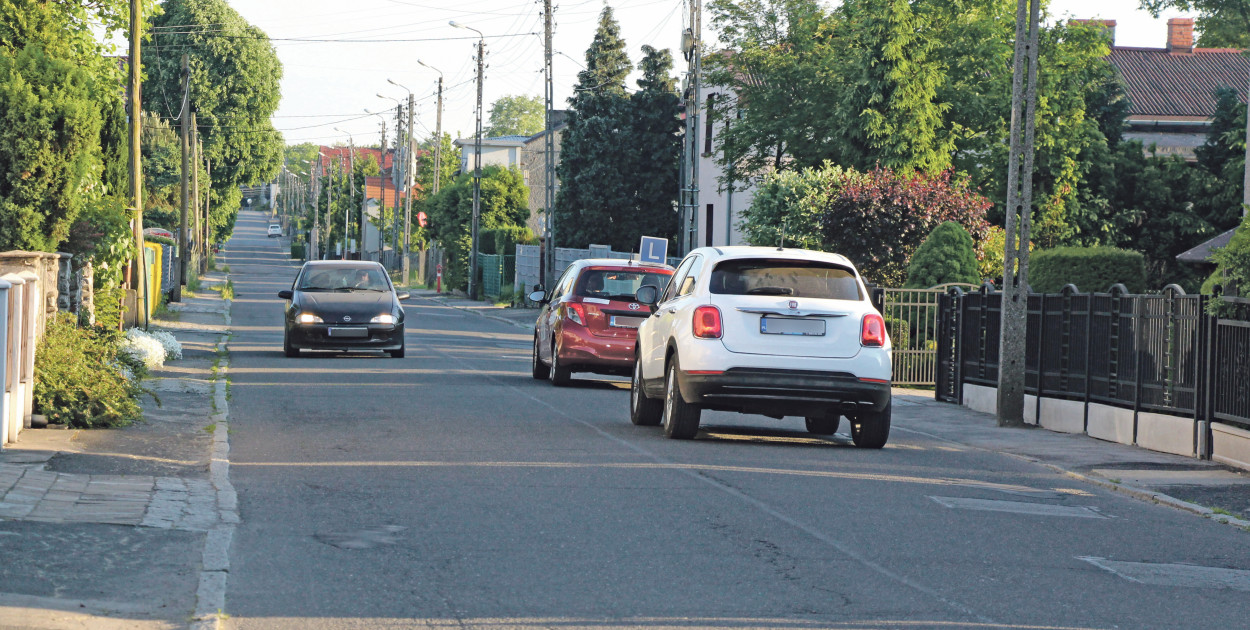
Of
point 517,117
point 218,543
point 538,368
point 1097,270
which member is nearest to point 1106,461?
point 218,543

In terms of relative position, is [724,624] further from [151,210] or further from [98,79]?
[151,210]

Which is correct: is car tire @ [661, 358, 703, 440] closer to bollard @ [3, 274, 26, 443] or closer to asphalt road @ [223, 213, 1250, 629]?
asphalt road @ [223, 213, 1250, 629]

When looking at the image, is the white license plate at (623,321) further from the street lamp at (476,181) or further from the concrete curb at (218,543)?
the street lamp at (476,181)

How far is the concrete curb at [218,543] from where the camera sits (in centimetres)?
627

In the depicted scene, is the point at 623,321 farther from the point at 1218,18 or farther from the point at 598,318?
the point at 1218,18

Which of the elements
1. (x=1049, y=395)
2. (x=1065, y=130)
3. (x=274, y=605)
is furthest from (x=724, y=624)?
(x=1065, y=130)

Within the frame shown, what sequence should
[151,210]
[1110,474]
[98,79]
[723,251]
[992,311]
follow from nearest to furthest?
[1110,474]
[723,251]
[992,311]
[98,79]
[151,210]

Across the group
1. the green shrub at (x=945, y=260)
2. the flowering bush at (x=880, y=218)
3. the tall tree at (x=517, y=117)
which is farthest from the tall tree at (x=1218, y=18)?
the tall tree at (x=517, y=117)

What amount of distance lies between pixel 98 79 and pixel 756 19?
25.1m

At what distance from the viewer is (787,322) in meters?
12.8

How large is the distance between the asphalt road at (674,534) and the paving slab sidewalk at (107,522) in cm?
33

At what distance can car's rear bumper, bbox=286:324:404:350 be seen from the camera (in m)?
23.2

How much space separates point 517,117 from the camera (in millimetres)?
168500

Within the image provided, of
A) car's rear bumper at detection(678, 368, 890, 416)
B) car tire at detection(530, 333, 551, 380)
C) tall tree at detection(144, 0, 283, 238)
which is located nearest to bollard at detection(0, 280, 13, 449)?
car's rear bumper at detection(678, 368, 890, 416)
